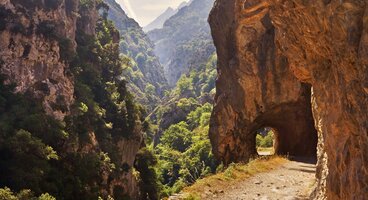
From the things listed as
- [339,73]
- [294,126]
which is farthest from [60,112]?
[339,73]

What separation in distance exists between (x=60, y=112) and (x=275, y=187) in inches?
948

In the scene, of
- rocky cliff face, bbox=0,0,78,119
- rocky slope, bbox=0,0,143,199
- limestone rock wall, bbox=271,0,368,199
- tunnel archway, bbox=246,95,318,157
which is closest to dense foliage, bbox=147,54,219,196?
rocky slope, bbox=0,0,143,199

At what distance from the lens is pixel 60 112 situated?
36.1 meters

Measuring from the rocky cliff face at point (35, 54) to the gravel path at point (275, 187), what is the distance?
71.7 ft

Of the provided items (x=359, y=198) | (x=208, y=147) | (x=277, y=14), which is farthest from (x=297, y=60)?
(x=208, y=147)

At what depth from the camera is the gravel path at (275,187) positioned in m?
15.8

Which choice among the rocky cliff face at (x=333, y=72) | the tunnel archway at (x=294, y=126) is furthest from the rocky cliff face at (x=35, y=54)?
the rocky cliff face at (x=333, y=72)

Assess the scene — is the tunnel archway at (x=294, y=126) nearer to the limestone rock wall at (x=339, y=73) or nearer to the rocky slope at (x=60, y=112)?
the rocky slope at (x=60, y=112)

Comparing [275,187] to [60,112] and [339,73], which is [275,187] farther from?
[60,112]

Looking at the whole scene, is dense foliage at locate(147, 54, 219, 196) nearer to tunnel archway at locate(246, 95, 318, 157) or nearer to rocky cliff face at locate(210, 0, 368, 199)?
tunnel archway at locate(246, 95, 318, 157)

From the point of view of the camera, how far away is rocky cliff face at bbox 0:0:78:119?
117ft

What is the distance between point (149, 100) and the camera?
168 meters

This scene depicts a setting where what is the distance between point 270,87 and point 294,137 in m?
4.38

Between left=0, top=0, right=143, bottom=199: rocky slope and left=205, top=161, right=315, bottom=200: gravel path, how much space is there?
13.7 metres
